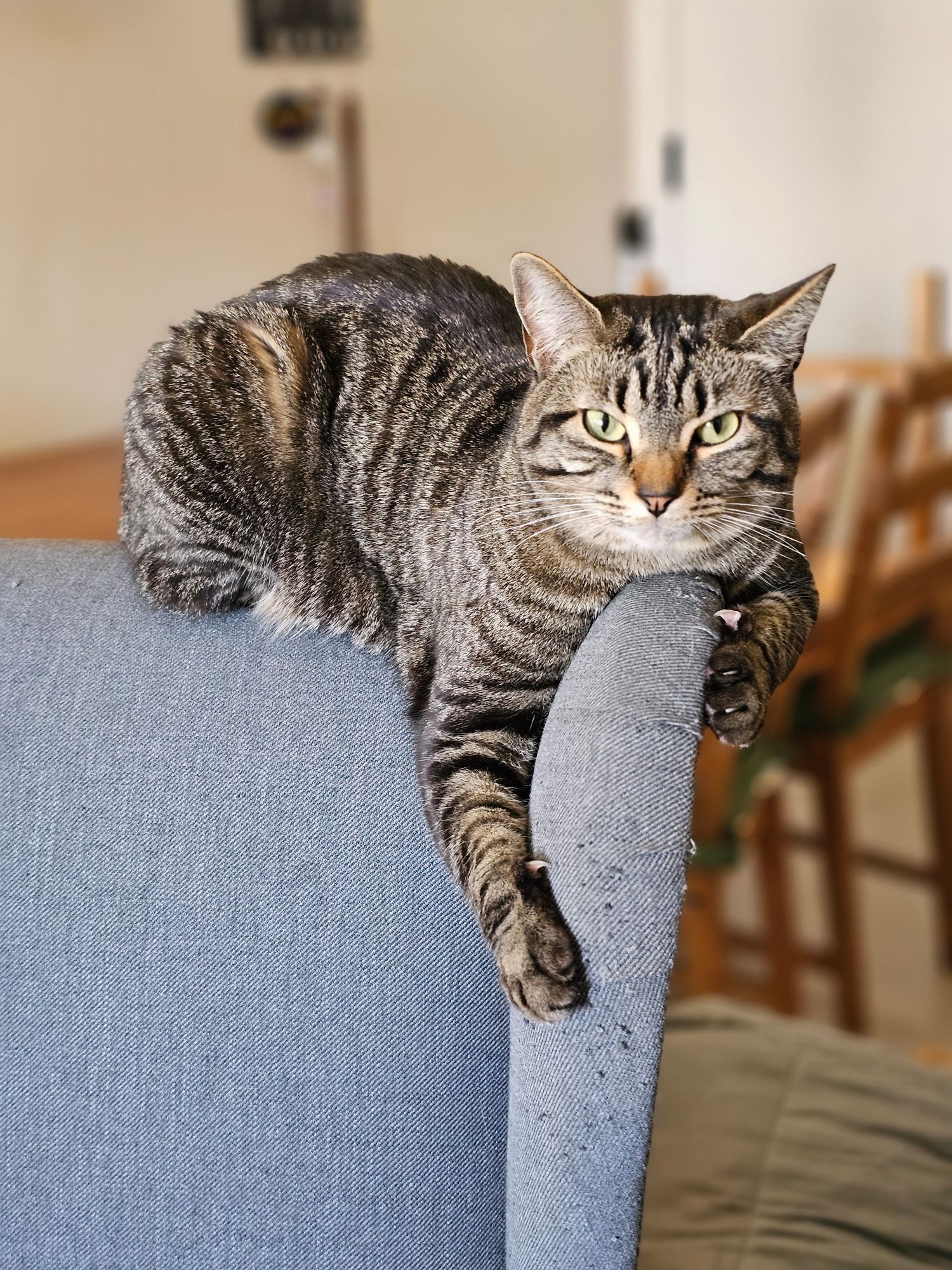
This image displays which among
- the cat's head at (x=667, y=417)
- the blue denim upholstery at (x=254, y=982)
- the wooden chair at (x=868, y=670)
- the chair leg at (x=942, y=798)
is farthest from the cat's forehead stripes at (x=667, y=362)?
the chair leg at (x=942, y=798)

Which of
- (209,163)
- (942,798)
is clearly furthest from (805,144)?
(942,798)

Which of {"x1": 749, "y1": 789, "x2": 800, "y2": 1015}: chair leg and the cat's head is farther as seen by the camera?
{"x1": 749, "y1": 789, "x2": 800, "y2": 1015}: chair leg

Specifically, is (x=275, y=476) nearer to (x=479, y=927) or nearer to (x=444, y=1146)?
(x=479, y=927)

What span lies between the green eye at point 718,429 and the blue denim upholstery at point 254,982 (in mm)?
110

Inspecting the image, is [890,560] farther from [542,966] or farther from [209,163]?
[542,966]

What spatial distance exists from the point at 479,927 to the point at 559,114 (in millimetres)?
2992

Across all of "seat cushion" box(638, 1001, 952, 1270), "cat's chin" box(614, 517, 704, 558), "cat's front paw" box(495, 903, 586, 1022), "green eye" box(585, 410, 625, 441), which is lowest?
"seat cushion" box(638, 1001, 952, 1270)

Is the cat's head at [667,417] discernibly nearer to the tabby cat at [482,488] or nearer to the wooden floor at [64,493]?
the tabby cat at [482,488]

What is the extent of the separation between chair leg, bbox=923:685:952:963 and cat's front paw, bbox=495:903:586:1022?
2043 millimetres

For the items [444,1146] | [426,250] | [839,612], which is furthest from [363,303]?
[426,250]

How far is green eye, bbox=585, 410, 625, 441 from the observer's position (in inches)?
35.0

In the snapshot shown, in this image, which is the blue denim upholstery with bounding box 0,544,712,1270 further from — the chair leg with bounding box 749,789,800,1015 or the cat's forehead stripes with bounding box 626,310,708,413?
the chair leg with bounding box 749,789,800,1015

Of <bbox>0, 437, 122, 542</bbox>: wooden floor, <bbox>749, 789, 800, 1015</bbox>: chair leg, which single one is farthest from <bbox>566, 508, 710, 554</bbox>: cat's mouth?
<bbox>749, 789, 800, 1015</bbox>: chair leg

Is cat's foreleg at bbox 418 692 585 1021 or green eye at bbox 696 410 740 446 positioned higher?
green eye at bbox 696 410 740 446
